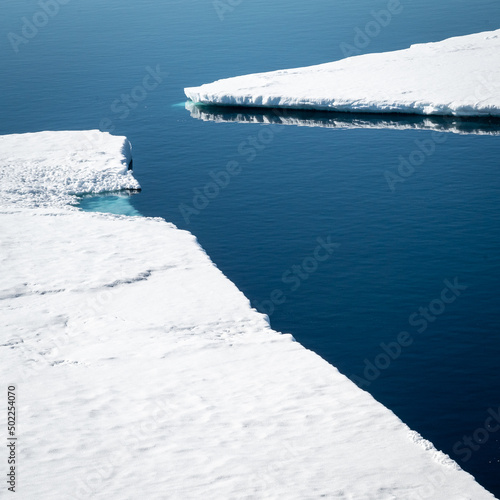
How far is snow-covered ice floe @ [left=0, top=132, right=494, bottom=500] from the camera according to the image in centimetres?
712

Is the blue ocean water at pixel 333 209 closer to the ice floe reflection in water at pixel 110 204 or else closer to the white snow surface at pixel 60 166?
the ice floe reflection in water at pixel 110 204

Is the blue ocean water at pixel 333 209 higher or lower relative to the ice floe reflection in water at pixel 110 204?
higher

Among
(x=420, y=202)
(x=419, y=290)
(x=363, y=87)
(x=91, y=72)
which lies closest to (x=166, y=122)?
(x=363, y=87)

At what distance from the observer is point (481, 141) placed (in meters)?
18.9

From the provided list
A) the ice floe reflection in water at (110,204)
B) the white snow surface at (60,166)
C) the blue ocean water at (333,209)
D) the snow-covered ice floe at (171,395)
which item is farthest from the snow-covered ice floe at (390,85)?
the snow-covered ice floe at (171,395)

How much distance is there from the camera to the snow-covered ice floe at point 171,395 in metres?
7.12

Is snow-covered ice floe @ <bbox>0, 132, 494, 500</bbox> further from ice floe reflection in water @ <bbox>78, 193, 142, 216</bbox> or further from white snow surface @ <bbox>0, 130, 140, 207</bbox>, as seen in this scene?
white snow surface @ <bbox>0, 130, 140, 207</bbox>

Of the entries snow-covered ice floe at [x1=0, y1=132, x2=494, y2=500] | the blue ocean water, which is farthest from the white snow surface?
→ snow-covered ice floe at [x1=0, y1=132, x2=494, y2=500]

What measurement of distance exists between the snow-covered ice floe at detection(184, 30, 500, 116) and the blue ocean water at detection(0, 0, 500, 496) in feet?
2.75

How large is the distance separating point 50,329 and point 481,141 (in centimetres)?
1253

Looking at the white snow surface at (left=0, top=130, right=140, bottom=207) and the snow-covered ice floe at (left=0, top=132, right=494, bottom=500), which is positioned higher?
the snow-covered ice floe at (left=0, top=132, right=494, bottom=500)

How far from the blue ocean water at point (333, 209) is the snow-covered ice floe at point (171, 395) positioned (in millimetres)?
1320

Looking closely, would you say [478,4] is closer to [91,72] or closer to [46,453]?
[91,72]

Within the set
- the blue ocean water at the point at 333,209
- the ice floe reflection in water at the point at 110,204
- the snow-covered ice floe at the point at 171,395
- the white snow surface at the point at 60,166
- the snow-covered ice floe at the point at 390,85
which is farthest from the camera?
the snow-covered ice floe at the point at 390,85
